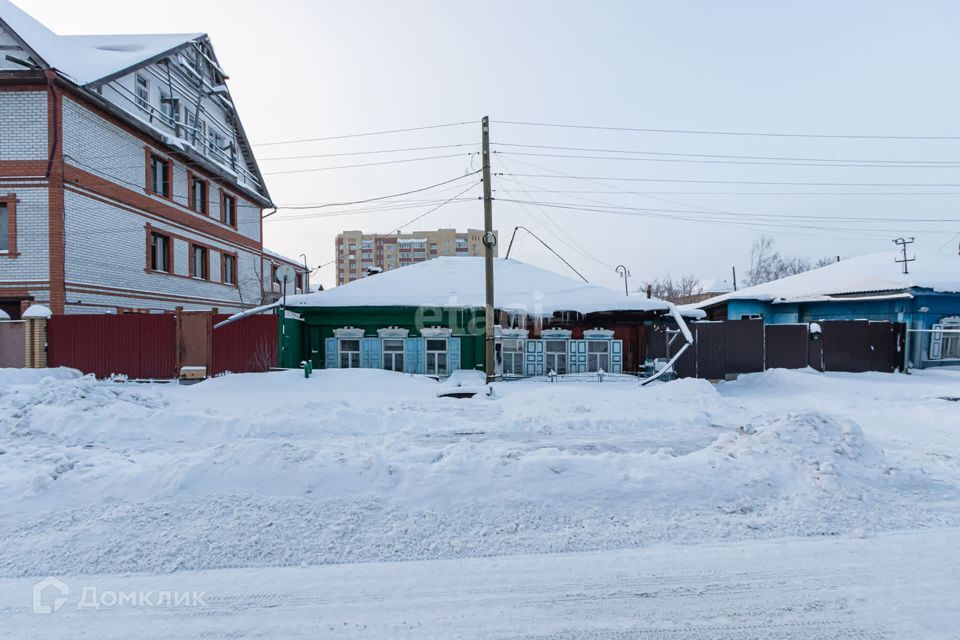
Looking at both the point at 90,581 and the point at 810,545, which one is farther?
the point at 810,545

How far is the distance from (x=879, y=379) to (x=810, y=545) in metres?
15.8

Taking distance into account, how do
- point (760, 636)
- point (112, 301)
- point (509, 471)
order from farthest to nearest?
point (112, 301)
point (509, 471)
point (760, 636)

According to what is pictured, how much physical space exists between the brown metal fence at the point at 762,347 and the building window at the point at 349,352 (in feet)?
33.3

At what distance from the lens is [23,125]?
14.6 metres

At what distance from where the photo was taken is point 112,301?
656 inches

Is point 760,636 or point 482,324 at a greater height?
point 482,324

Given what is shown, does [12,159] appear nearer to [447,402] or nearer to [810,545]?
[447,402]

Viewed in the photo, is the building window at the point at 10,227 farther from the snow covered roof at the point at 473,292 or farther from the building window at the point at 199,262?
the snow covered roof at the point at 473,292

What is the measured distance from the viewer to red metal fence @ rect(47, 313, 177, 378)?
13938 millimetres

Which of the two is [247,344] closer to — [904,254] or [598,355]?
[598,355]

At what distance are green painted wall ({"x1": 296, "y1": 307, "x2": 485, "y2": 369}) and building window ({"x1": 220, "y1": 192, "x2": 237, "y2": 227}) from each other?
12833 mm

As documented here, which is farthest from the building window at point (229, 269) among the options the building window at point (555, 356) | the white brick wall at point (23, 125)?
the building window at point (555, 356)

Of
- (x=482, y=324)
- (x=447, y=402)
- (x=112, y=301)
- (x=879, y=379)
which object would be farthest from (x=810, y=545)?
(x=112, y=301)

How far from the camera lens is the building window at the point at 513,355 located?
1570cm
